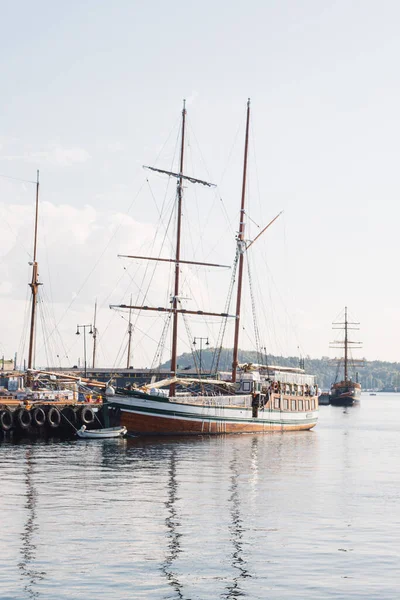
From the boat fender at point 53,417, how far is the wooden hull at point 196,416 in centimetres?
674

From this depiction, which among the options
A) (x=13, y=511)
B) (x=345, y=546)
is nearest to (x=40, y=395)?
(x=13, y=511)

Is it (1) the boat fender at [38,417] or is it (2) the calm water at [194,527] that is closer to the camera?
(2) the calm water at [194,527]

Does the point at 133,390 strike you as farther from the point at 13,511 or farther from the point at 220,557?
the point at 220,557

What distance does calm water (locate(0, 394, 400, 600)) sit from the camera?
917 inches

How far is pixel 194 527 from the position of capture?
31000 mm

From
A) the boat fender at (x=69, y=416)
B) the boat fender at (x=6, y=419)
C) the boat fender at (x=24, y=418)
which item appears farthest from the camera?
the boat fender at (x=69, y=416)

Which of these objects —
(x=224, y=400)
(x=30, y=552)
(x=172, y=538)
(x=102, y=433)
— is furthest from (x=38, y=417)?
(x=30, y=552)

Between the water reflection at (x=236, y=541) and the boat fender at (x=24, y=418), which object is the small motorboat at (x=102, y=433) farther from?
the water reflection at (x=236, y=541)

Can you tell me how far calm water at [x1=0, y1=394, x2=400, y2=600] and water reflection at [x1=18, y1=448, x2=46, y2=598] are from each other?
0.14 ft

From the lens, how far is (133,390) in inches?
2800

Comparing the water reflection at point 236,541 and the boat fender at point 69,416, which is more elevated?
the boat fender at point 69,416

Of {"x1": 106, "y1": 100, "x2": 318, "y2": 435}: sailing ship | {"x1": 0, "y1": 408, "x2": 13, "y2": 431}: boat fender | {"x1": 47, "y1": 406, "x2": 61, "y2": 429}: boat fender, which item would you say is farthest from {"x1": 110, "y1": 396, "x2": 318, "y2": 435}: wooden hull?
{"x1": 0, "y1": 408, "x2": 13, "y2": 431}: boat fender

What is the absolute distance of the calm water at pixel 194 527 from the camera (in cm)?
2330

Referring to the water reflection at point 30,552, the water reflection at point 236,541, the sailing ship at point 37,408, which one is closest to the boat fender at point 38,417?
the sailing ship at point 37,408
